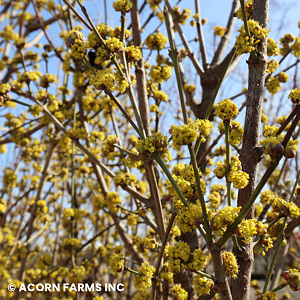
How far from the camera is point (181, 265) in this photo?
1.16m

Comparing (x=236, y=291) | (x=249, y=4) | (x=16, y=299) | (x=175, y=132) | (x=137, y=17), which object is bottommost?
(x=16, y=299)

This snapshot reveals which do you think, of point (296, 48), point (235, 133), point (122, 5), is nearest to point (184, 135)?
point (235, 133)

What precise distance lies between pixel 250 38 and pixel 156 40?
100cm

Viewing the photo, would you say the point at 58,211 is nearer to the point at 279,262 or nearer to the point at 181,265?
the point at 279,262

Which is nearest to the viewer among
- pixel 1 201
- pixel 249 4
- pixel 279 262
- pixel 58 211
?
Answer: pixel 249 4

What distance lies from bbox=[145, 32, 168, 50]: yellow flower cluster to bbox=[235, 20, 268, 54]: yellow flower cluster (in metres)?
0.90

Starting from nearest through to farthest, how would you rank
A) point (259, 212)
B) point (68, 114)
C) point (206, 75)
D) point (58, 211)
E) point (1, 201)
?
point (259, 212) → point (206, 75) → point (68, 114) → point (1, 201) → point (58, 211)

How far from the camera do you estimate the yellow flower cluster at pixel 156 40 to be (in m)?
2.16

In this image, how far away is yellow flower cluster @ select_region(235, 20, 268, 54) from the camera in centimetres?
133

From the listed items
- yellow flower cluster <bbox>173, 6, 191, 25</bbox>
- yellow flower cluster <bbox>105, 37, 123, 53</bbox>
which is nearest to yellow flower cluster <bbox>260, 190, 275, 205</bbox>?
yellow flower cluster <bbox>105, 37, 123, 53</bbox>

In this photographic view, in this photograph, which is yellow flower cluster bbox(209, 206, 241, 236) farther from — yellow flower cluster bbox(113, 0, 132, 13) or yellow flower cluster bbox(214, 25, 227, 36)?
yellow flower cluster bbox(214, 25, 227, 36)

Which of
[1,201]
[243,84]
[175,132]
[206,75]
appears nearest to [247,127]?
[175,132]

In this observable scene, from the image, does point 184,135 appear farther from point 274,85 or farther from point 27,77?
point 27,77

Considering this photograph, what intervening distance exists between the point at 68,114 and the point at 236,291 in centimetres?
246
